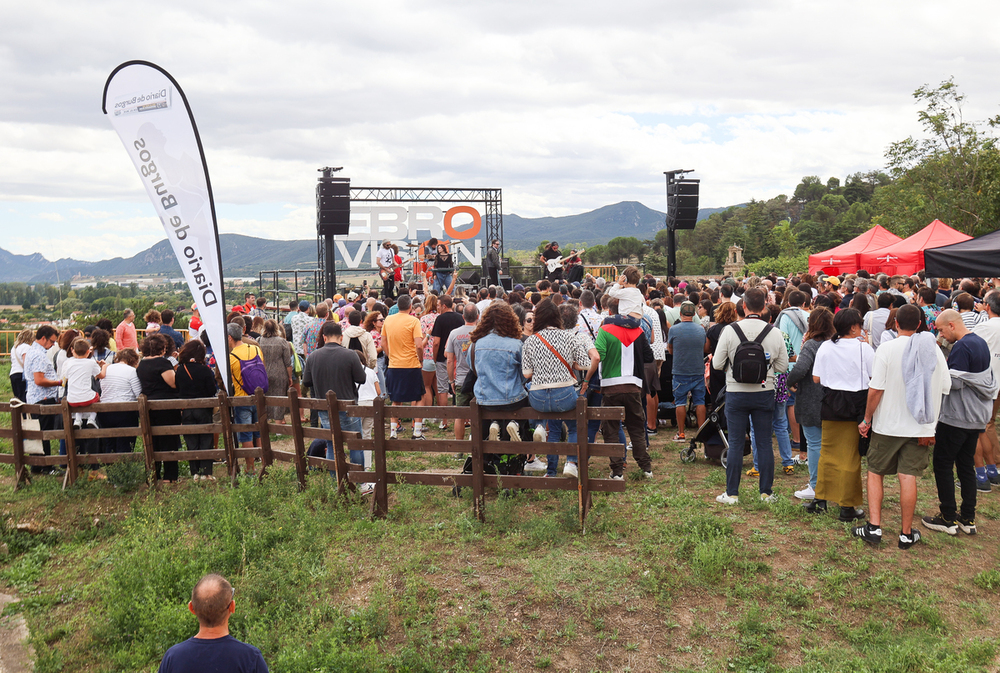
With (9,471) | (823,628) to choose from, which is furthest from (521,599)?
(9,471)

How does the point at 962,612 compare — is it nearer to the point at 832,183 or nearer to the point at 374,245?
the point at 374,245

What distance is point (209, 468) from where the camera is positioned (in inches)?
288

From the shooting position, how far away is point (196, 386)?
7062 mm

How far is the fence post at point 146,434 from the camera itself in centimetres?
684

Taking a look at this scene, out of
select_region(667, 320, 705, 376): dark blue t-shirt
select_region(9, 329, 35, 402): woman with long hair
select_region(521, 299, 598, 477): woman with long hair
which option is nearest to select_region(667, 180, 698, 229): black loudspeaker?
select_region(667, 320, 705, 376): dark blue t-shirt

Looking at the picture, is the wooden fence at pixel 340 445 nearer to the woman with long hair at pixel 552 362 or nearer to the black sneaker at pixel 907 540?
the woman with long hair at pixel 552 362

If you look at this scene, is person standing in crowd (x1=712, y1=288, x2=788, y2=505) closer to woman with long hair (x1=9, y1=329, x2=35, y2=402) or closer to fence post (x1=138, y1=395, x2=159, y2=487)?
fence post (x1=138, y1=395, x2=159, y2=487)

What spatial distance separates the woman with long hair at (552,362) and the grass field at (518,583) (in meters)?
0.90

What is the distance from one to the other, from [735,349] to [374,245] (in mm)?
21314

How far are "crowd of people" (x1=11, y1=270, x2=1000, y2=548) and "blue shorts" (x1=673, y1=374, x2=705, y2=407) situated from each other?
0.08 ft

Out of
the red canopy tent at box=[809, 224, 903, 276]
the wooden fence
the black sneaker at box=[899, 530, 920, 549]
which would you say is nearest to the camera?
the black sneaker at box=[899, 530, 920, 549]

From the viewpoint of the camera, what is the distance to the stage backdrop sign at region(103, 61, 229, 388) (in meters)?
6.75

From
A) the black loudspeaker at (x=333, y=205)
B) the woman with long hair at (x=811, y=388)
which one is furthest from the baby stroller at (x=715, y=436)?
the black loudspeaker at (x=333, y=205)

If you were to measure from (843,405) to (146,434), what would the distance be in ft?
20.8
